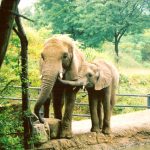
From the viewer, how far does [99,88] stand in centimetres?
905

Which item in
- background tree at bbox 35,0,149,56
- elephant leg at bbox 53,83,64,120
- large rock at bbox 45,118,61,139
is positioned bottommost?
large rock at bbox 45,118,61,139

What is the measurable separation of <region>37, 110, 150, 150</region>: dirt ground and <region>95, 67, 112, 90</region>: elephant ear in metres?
0.98

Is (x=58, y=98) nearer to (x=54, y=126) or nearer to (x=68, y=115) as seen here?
(x=68, y=115)

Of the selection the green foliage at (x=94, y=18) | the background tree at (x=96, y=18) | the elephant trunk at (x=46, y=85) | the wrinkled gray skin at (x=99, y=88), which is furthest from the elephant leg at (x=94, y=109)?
the green foliage at (x=94, y=18)

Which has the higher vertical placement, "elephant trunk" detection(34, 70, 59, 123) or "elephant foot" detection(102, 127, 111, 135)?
"elephant trunk" detection(34, 70, 59, 123)

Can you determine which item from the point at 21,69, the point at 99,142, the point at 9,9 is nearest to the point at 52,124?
the point at 99,142

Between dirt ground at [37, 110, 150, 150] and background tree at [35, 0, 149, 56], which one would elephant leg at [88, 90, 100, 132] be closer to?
dirt ground at [37, 110, 150, 150]

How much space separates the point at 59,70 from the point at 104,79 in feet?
4.68

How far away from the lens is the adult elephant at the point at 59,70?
7.80 meters

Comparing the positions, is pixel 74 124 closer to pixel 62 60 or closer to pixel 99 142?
pixel 99 142

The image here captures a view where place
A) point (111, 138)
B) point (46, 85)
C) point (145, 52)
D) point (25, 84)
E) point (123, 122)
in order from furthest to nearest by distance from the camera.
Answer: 1. point (145, 52)
2. point (123, 122)
3. point (111, 138)
4. point (46, 85)
5. point (25, 84)

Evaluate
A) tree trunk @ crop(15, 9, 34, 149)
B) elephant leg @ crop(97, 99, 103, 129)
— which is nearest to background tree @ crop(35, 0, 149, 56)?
elephant leg @ crop(97, 99, 103, 129)

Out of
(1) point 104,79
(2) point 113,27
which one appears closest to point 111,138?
(1) point 104,79

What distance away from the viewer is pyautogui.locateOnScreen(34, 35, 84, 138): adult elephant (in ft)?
25.6
